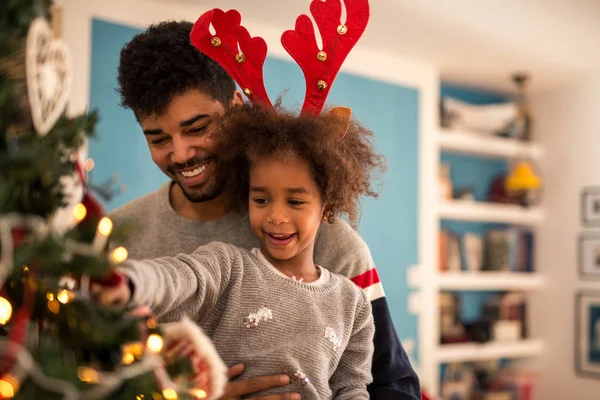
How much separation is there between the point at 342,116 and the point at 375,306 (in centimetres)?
39

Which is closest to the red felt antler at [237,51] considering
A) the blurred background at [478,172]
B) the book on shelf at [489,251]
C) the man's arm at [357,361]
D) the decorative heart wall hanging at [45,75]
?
the man's arm at [357,361]

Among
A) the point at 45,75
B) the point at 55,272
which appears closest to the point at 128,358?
the point at 55,272

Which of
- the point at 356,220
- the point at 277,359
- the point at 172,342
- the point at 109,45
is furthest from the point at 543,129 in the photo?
the point at 172,342

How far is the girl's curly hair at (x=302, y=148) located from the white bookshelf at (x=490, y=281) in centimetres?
Result: 387

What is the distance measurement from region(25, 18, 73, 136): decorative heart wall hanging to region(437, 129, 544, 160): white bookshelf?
4584mm

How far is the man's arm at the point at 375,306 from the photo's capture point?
4.29 ft

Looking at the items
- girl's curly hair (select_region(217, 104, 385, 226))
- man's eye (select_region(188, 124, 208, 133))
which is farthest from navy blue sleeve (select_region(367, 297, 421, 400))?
man's eye (select_region(188, 124, 208, 133))

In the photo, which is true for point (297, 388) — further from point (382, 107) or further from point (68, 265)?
point (382, 107)

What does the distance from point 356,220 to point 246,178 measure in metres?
0.25

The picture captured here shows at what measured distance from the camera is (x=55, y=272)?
0.61 m

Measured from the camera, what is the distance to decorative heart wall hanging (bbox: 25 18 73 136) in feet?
2.01

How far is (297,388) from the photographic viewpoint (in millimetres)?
1122

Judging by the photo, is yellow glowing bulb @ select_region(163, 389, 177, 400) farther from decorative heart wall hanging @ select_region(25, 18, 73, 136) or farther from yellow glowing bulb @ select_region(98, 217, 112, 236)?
decorative heart wall hanging @ select_region(25, 18, 73, 136)

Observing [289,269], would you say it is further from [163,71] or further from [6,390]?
[6,390]
